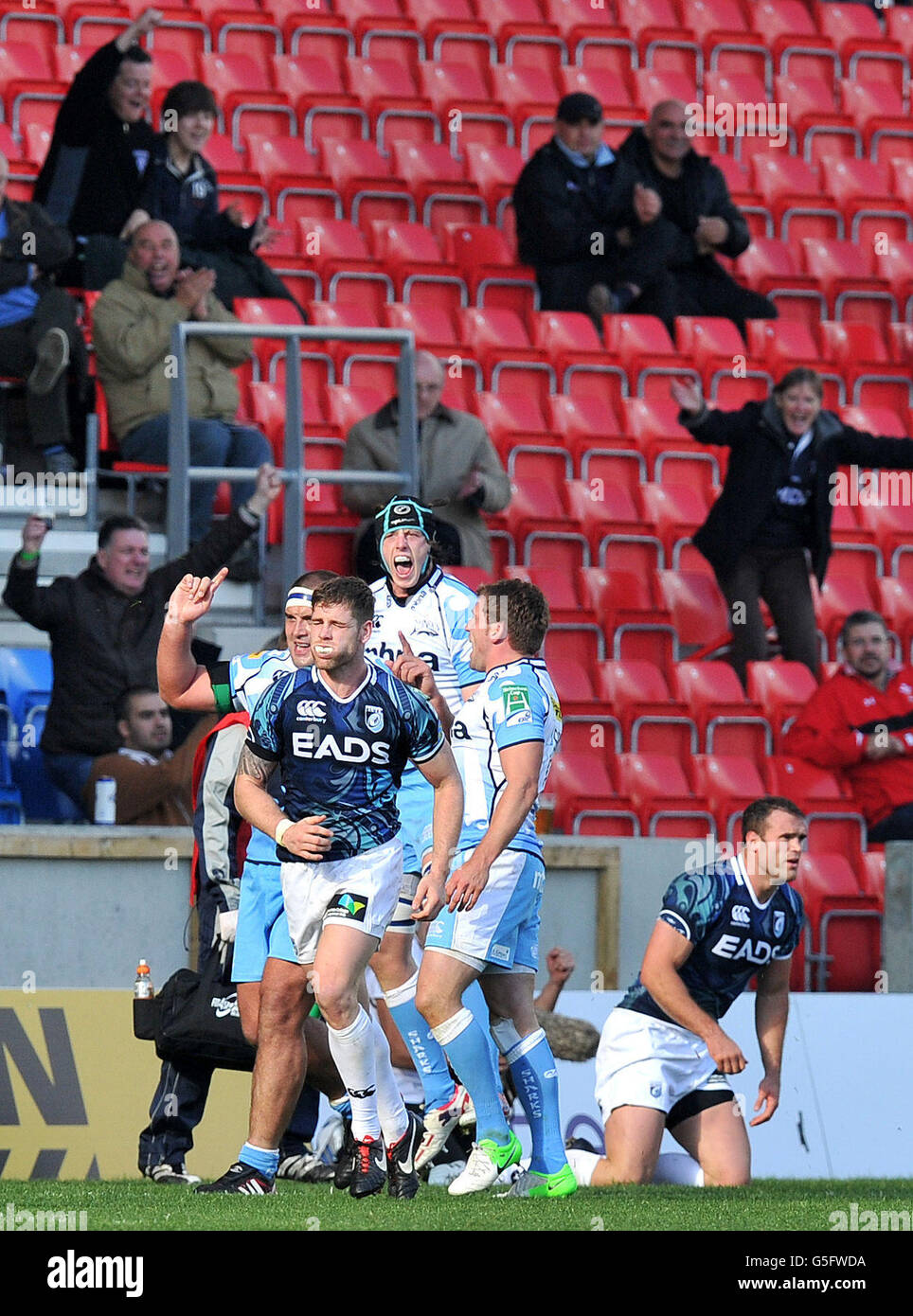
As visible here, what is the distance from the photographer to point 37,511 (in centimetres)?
1069

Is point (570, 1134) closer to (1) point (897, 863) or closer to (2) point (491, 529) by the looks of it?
(1) point (897, 863)

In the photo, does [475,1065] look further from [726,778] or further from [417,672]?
[726,778]

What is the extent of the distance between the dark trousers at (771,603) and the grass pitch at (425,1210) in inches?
202

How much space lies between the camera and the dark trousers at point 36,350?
10.6 metres

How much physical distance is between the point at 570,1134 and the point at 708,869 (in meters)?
1.53

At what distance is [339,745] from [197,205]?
6.36 m

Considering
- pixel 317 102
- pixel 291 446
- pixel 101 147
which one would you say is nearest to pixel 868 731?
pixel 291 446

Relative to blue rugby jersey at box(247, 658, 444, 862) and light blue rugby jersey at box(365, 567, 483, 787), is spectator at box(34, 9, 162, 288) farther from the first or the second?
blue rugby jersey at box(247, 658, 444, 862)

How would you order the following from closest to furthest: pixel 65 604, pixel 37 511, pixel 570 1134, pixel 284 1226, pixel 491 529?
pixel 284 1226
pixel 570 1134
pixel 65 604
pixel 37 511
pixel 491 529

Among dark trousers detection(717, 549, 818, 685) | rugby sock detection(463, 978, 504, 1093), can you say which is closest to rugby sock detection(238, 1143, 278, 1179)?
rugby sock detection(463, 978, 504, 1093)

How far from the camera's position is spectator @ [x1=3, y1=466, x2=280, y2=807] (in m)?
9.59

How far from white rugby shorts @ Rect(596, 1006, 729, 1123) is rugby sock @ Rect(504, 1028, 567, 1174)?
4.35 ft

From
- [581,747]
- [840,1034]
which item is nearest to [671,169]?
[581,747]
